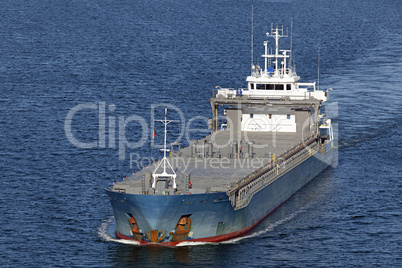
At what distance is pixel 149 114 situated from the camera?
108875mm

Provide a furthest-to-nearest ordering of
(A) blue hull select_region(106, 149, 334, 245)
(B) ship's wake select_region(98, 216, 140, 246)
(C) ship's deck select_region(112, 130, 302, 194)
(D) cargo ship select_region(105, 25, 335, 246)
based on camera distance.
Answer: (C) ship's deck select_region(112, 130, 302, 194)
(B) ship's wake select_region(98, 216, 140, 246)
(D) cargo ship select_region(105, 25, 335, 246)
(A) blue hull select_region(106, 149, 334, 245)

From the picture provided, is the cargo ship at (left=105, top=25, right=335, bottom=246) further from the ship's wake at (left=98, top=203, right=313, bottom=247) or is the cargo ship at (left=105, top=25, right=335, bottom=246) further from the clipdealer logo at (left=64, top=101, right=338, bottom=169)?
the clipdealer logo at (left=64, top=101, right=338, bottom=169)

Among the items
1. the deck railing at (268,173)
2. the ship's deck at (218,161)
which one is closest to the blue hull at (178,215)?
the deck railing at (268,173)

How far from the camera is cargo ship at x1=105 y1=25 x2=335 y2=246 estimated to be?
5894cm

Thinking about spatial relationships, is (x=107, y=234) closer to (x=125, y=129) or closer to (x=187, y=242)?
(x=187, y=242)

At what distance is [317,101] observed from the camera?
87.6 meters

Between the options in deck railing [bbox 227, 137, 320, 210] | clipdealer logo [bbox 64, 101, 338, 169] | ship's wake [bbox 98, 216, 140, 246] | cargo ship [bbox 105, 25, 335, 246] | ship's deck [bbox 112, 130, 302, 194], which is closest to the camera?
cargo ship [bbox 105, 25, 335, 246]

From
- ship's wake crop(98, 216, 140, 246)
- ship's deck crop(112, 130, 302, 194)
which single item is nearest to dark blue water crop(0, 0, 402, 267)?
ship's wake crop(98, 216, 140, 246)

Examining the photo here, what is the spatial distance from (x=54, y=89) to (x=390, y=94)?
48.1 m

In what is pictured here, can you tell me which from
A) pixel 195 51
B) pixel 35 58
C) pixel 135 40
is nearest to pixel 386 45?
pixel 195 51

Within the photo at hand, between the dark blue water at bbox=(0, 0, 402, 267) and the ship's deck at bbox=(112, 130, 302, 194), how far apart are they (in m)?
4.37

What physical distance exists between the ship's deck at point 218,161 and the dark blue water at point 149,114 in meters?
4.37

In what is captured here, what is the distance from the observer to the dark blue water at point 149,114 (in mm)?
60938

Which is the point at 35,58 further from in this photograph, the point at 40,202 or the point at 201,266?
the point at 201,266
